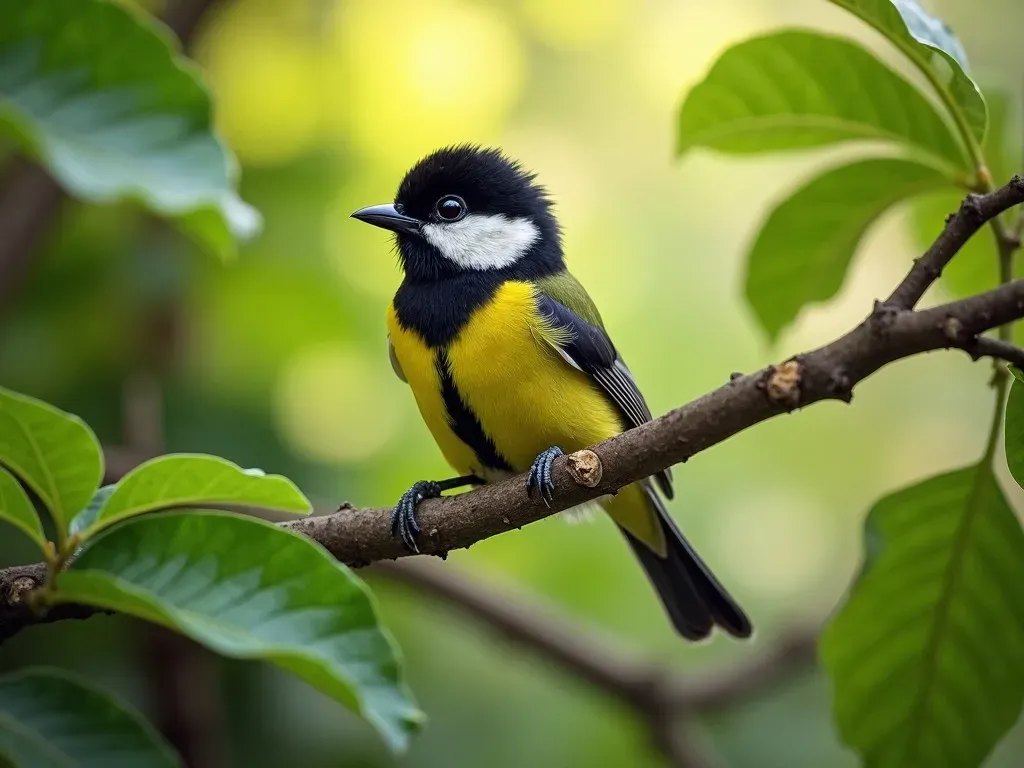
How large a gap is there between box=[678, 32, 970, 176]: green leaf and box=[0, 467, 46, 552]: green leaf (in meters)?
1.63

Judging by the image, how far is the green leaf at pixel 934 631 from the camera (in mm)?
2117

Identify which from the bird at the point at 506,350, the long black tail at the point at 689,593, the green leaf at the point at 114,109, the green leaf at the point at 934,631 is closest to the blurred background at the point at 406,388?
the long black tail at the point at 689,593

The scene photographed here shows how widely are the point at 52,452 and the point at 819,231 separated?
5.80ft

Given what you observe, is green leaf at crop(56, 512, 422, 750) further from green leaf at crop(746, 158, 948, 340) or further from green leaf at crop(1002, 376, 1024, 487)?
green leaf at crop(746, 158, 948, 340)

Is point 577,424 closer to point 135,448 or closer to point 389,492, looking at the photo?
point 389,492

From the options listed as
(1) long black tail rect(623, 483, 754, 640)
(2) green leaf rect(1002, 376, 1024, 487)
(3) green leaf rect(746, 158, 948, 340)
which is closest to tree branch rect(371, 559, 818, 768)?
(1) long black tail rect(623, 483, 754, 640)

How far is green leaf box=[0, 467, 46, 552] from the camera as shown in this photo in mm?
1625

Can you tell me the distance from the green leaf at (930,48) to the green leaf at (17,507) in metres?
1.60

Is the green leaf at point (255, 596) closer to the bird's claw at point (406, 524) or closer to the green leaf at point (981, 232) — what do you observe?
the bird's claw at point (406, 524)

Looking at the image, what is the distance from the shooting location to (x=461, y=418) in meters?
2.82

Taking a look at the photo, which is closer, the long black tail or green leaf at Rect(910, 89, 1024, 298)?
green leaf at Rect(910, 89, 1024, 298)

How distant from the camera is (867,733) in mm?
2275

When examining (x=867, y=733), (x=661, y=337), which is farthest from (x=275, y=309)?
(x=867, y=733)

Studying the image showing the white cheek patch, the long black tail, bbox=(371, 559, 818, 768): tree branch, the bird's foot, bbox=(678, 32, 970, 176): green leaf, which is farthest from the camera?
bbox=(371, 559, 818, 768): tree branch
